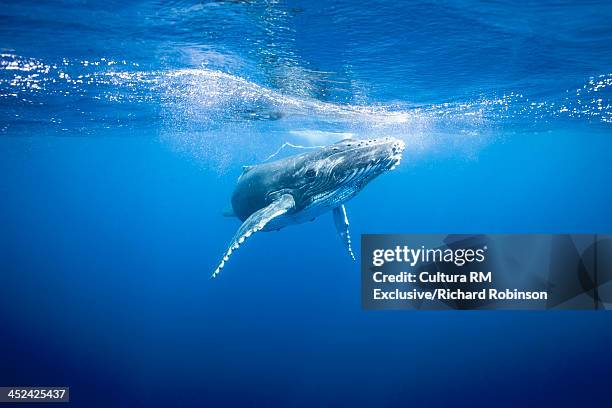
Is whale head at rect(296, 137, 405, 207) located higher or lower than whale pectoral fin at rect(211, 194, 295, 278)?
higher

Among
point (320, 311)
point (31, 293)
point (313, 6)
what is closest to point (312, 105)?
point (313, 6)

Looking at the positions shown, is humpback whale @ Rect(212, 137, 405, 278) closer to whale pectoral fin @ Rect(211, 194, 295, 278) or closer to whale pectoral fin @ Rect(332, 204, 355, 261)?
whale pectoral fin @ Rect(211, 194, 295, 278)

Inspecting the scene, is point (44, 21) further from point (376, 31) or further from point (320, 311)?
point (320, 311)

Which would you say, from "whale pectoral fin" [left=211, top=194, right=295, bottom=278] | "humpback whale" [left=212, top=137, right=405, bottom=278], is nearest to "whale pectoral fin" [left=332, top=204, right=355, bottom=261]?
"humpback whale" [left=212, top=137, right=405, bottom=278]

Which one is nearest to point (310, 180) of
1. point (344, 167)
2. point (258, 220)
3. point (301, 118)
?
point (344, 167)

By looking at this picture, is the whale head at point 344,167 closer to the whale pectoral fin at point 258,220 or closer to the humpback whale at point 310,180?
the humpback whale at point 310,180

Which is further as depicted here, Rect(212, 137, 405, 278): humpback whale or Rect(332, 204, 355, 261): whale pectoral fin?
Rect(332, 204, 355, 261): whale pectoral fin

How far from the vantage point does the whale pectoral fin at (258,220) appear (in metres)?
7.14

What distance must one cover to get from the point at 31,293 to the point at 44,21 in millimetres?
51849

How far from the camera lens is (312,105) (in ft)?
61.7

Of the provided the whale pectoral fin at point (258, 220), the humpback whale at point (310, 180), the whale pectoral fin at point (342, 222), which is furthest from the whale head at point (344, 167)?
the whale pectoral fin at point (342, 222)

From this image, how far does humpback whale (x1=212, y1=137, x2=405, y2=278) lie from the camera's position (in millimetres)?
7598

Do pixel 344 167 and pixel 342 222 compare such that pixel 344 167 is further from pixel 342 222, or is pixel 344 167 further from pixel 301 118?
pixel 301 118

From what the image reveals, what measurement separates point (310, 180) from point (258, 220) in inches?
57.3
